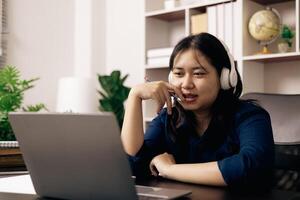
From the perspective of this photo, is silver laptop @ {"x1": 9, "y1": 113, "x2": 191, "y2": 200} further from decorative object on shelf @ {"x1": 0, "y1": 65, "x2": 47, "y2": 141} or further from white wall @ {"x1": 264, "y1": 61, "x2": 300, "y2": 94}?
white wall @ {"x1": 264, "y1": 61, "x2": 300, "y2": 94}

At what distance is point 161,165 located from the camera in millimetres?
1126

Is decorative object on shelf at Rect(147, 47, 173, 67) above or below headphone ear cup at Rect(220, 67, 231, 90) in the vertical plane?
above

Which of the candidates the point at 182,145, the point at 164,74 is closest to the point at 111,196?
the point at 182,145

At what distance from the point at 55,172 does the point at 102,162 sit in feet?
0.43

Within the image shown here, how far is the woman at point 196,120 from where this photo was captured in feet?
3.77

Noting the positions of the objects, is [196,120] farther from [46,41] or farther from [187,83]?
[46,41]

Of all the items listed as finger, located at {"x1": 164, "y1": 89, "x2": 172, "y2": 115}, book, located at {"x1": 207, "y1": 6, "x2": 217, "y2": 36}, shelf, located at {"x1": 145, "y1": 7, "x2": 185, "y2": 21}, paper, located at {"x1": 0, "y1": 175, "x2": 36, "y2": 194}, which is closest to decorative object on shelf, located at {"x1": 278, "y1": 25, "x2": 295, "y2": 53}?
book, located at {"x1": 207, "y1": 6, "x2": 217, "y2": 36}

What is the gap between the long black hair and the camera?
1.25m

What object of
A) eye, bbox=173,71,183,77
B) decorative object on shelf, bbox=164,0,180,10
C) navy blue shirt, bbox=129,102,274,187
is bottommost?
navy blue shirt, bbox=129,102,274,187

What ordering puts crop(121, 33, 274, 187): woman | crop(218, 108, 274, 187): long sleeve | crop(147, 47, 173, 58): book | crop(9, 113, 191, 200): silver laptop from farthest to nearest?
crop(147, 47, 173, 58): book < crop(121, 33, 274, 187): woman < crop(218, 108, 274, 187): long sleeve < crop(9, 113, 191, 200): silver laptop

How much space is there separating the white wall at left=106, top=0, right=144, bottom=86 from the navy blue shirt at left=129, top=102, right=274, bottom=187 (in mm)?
1954

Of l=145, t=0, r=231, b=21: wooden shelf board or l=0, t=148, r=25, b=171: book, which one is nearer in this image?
l=0, t=148, r=25, b=171: book

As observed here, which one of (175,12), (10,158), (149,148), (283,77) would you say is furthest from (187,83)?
(175,12)

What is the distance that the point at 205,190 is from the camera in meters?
0.92
